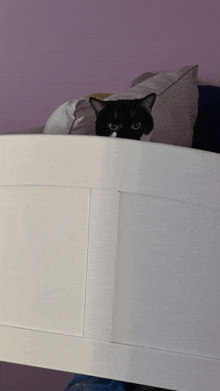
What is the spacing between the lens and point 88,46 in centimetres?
174

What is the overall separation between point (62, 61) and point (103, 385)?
144 cm

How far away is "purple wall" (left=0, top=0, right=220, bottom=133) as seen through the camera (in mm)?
1680

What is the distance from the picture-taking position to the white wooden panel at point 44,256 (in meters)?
0.71

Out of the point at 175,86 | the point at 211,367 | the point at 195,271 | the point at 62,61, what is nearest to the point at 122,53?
the point at 62,61

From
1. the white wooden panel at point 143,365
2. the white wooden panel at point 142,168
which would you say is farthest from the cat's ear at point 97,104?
the white wooden panel at point 143,365

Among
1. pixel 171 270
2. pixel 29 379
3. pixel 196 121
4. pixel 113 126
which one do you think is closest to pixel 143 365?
pixel 171 270

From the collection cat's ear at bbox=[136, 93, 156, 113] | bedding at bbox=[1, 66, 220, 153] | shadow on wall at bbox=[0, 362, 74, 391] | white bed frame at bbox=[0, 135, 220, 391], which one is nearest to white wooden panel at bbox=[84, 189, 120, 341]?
white bed frame at bbox=[0, 135, 220, 391]

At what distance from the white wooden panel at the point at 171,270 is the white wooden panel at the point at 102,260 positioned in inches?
0.6

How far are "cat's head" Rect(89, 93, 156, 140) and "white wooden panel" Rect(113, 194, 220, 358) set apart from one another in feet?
0.91

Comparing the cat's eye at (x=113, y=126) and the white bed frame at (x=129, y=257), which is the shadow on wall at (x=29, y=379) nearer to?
the white bed frame at (x=129, y=257)

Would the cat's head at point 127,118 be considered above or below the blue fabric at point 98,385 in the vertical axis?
above

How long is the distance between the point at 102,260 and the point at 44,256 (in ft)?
0.40

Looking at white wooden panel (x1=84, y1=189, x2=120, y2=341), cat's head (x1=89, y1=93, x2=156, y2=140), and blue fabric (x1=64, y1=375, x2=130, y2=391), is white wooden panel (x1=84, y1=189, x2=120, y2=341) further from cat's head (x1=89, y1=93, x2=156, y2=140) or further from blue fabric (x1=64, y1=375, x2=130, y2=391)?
blue fabric (x1=64, y1=375, x2=130, y2=391)

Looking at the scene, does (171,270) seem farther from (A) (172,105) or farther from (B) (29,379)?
(B) (29,379)
